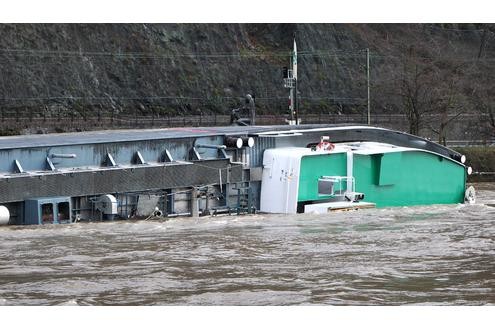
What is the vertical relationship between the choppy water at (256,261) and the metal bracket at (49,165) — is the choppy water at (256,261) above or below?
below

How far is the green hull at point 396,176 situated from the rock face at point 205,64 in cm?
2354

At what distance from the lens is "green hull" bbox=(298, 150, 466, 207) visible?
3216 cm

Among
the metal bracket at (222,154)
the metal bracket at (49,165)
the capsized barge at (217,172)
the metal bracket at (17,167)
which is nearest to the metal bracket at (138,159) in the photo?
the capsized barge at (217,172)

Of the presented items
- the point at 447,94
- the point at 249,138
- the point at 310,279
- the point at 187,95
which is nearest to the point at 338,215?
the point at 249,138

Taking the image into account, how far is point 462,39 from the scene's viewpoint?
85.4 meters

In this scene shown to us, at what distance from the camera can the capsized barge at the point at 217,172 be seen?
A: 27.2m

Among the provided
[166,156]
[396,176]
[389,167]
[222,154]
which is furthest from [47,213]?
[396,176]

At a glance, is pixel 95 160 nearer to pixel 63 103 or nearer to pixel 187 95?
pixel 63 103

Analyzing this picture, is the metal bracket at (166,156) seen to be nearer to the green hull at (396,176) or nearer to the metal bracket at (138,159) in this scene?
the metal bracket at (138,159)

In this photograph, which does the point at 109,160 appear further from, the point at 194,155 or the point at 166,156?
the point at 194,155

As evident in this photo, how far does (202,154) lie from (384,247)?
9.51 meters

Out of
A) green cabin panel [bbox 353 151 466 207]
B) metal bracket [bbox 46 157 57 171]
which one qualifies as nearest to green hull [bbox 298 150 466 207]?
green cabin panel [bbox 353 151 466 207]

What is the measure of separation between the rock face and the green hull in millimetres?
23540

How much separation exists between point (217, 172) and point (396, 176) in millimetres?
6340
